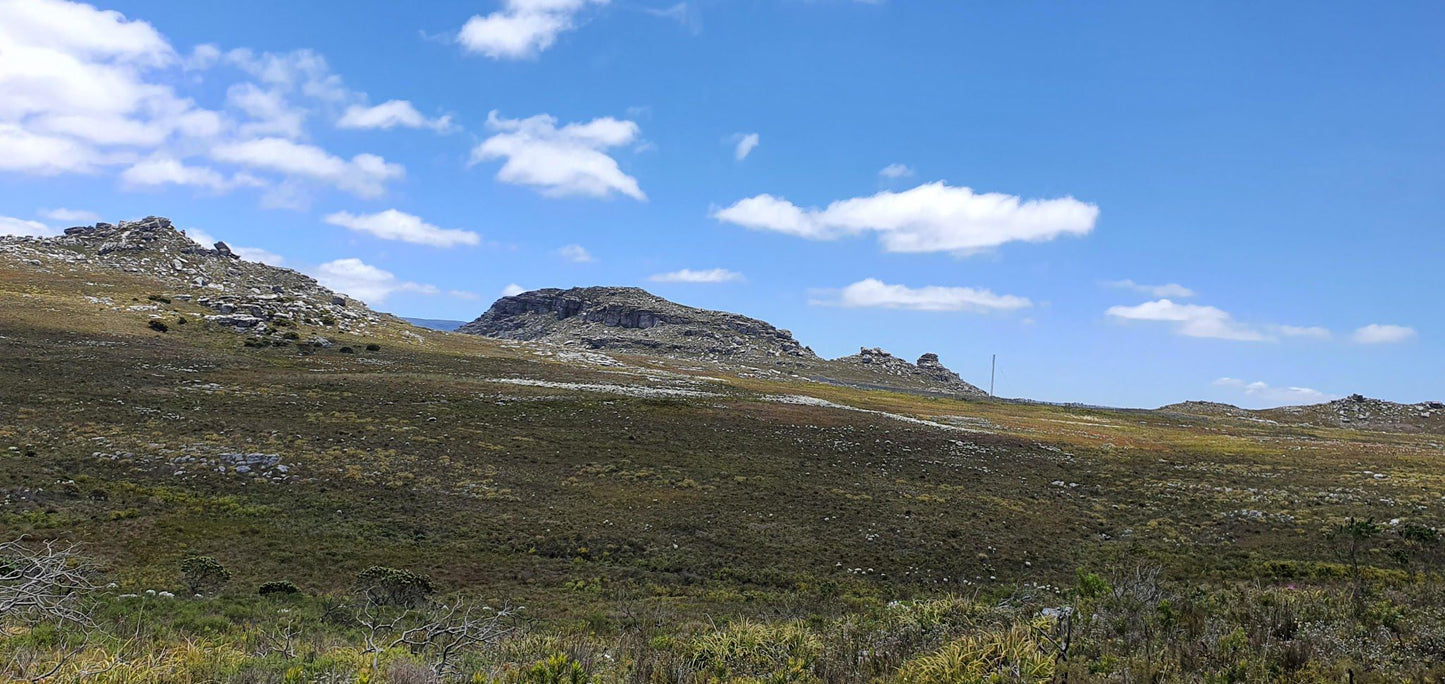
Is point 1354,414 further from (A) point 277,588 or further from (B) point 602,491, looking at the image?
(A) point 277,588

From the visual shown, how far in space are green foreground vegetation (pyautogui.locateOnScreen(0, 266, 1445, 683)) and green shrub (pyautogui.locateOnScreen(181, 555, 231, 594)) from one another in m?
0.09

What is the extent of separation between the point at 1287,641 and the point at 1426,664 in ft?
5.59

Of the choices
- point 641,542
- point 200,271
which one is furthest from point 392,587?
point 200,271

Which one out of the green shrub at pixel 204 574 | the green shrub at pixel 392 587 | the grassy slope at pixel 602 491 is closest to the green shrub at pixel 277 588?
the grassy slope at pixel 602 491

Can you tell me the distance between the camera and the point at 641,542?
81.7 ft

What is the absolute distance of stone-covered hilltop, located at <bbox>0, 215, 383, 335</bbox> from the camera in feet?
325

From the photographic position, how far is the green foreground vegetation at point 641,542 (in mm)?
9398

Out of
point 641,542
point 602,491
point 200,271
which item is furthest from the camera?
point 200,271

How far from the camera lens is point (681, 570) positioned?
22.4m

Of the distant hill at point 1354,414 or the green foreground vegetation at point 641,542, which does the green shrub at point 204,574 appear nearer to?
the green foreground vegetation at point 641,542

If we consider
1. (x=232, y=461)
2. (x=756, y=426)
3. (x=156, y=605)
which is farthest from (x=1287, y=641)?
(x=756, y=426)

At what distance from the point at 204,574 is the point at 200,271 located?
170639mm

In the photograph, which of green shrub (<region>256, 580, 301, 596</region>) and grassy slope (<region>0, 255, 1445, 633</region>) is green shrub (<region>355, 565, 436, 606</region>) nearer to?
grassy slope (<region>0, 255, 1445, 633</region>)

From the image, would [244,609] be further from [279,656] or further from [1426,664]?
[1426,664]
